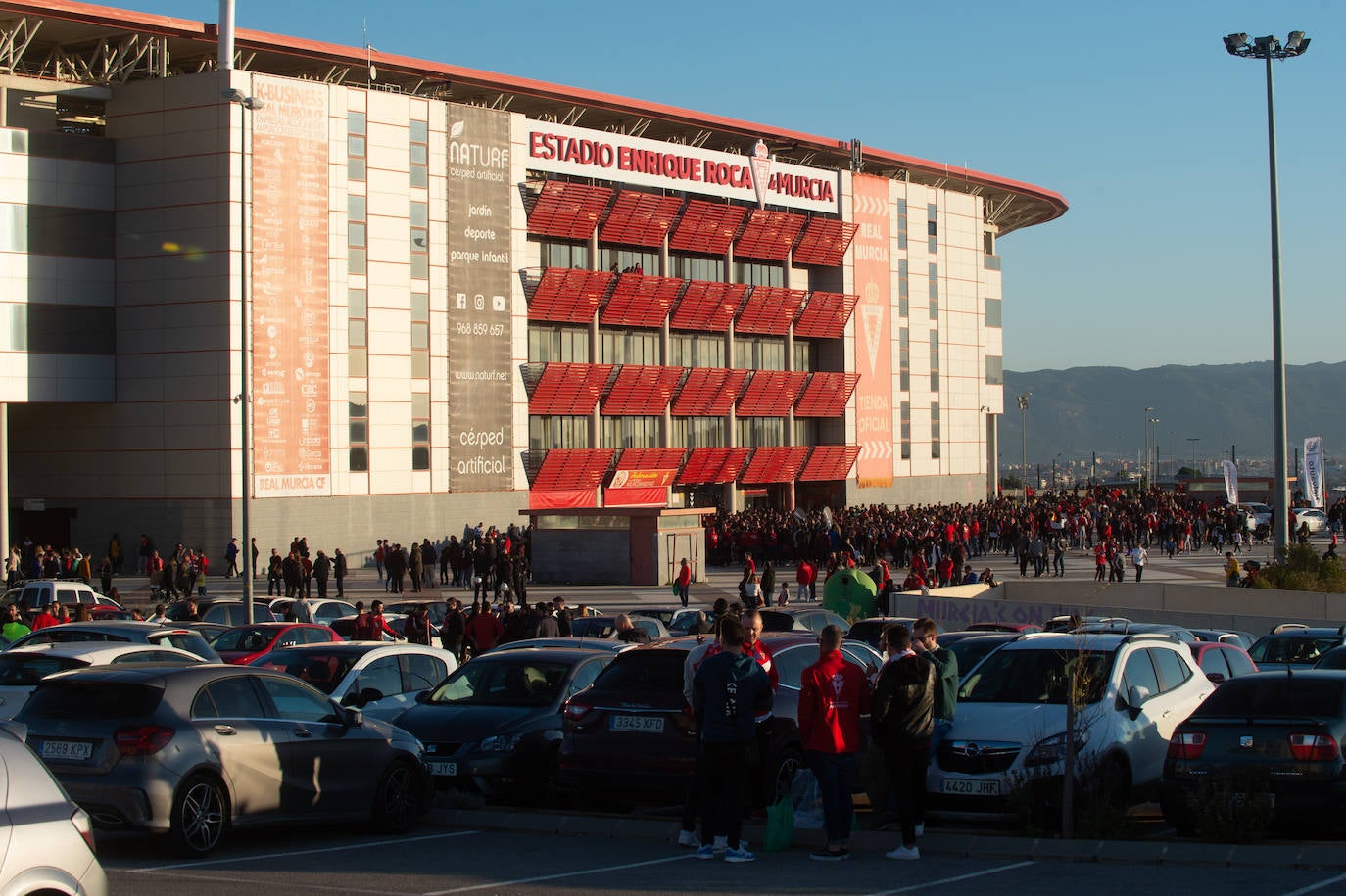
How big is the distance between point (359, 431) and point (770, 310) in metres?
26.1

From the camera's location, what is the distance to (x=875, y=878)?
390 inches

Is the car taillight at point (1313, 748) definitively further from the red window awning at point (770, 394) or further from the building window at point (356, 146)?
the red window awning at point (770, 394)

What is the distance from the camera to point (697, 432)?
73375 millimetres

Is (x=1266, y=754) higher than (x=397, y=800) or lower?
higher

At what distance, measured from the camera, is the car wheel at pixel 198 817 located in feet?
33.8

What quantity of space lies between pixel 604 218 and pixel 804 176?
12.9 metres

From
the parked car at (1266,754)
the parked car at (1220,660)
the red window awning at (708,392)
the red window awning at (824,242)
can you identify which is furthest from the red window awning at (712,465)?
the parked car at (1266,754)

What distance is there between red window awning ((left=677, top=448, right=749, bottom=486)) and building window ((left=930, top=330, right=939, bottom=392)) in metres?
14.0

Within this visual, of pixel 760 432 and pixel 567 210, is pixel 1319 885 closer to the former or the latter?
pixel 567 210

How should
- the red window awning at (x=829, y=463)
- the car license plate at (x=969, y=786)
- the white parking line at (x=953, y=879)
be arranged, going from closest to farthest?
the white parking line at (x=953, y=879) → the car license plate at (x=969, y=786) → the red window awning at (x=829, y=463)

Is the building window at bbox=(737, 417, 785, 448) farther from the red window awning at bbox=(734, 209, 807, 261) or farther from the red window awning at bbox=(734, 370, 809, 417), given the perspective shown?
the red window awning at bbox=(734, 209, 807, 261)

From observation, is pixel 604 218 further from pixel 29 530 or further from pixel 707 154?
pixel 29 530

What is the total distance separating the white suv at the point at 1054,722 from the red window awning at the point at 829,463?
63.5 metres

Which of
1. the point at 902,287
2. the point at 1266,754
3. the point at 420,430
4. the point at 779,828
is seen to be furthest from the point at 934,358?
the point at 779,828
